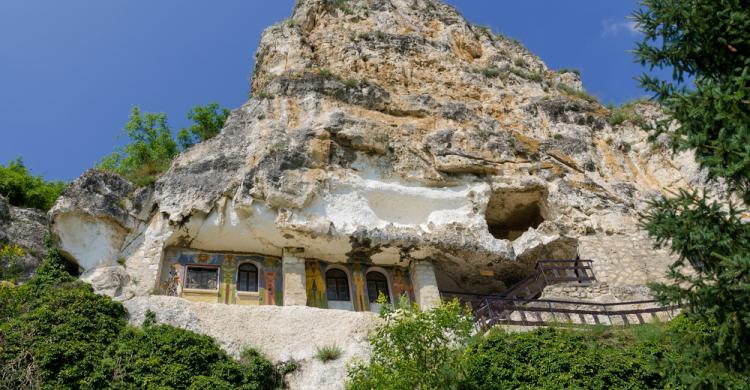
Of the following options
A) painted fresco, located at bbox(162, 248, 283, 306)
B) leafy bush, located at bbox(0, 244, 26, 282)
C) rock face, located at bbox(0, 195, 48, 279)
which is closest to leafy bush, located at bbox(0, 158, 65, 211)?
rock face, located at bbox(0, 195, 48, 279)

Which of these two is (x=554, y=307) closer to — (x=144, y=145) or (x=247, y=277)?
(x=247, y=277)

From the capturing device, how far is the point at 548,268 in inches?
749

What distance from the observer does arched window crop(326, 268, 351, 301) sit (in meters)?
18.2

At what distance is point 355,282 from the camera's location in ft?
60.9

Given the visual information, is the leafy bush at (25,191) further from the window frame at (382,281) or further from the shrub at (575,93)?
the shrub at (575,93)

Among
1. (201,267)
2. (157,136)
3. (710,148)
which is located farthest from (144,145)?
(710,148)

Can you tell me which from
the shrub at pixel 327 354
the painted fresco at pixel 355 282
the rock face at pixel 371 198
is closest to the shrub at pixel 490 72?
the rock face at pixel 371 198

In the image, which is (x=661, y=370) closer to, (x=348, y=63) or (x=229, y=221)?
(x=229, y=221)

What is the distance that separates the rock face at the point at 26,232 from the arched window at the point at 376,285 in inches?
332

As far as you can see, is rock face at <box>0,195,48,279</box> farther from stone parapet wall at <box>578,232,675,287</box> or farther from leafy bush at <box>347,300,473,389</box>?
stone parapet wall at <box>578,232,675,287</box>

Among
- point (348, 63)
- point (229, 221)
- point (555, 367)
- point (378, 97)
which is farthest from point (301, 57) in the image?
point (555, 367)

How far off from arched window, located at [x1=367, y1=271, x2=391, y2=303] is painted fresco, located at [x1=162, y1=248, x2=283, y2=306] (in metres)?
2.50

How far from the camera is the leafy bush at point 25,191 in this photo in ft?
66.2

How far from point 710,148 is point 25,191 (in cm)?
1911
